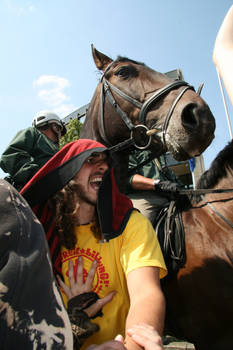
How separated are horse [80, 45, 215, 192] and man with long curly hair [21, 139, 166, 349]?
2.57 feet

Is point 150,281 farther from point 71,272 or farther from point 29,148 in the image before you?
point 29,148

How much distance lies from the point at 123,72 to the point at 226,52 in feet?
7.61

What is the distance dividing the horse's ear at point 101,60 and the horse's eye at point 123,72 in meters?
0.38

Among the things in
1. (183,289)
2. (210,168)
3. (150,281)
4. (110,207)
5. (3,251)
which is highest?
(3,251)

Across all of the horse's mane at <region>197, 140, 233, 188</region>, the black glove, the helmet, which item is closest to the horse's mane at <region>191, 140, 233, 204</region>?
the horse's mane at <region>197, 140, 233, 188</region>

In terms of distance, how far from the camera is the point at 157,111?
2.96 metres

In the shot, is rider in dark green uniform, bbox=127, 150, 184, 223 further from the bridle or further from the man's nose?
the man's nose

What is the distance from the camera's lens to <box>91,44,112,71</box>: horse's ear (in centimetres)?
372

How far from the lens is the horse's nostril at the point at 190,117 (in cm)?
264

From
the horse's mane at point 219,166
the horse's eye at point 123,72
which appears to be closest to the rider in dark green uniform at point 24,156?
the horse's eye at point 123,72

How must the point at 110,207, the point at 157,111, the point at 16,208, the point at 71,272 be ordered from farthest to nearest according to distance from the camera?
the point at 157,111 < the point at 110,207 < the point at 71,272 < the point at 16,208

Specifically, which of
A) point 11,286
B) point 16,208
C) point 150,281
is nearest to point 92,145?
point 150,281

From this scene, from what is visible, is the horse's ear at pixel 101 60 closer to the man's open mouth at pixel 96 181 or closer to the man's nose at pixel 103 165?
the man's nose at pixel 103 165

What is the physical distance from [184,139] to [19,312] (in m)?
2.25
